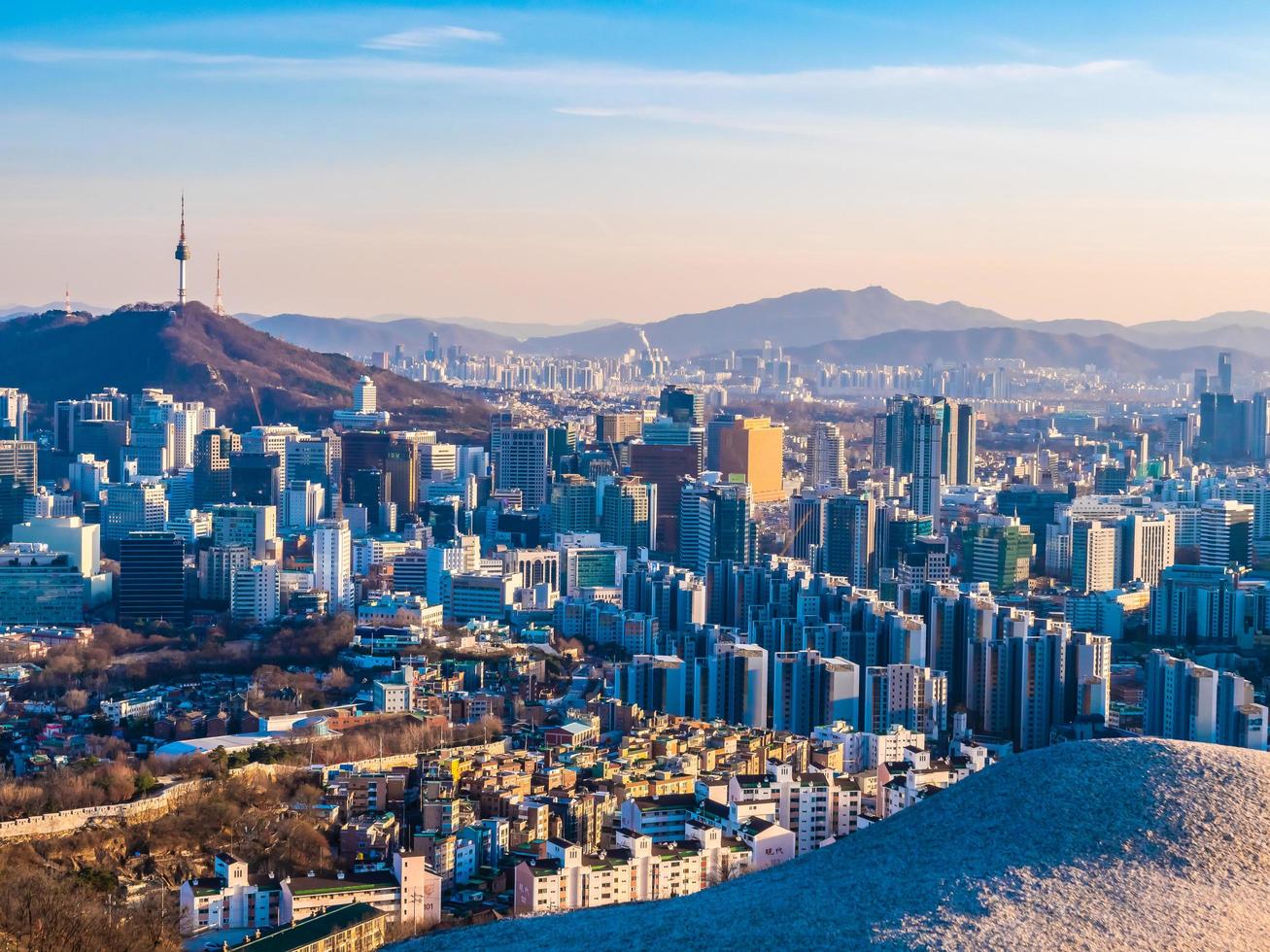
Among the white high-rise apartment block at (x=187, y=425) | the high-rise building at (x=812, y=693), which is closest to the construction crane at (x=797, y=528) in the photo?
the high-rise building at (x=812, y=693)

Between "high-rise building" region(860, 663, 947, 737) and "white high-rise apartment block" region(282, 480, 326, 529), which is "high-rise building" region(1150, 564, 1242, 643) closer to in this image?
"high-rise building" region(860, 663, 947, 737)

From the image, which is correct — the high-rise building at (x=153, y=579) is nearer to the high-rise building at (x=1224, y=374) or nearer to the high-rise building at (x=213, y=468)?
the high-rise building at (x=213, y=468)

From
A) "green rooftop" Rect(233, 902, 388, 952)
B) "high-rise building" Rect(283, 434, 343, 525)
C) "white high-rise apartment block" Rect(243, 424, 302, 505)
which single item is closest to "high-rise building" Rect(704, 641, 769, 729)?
"green rooftop" Rect(233, 902, 388, 952)

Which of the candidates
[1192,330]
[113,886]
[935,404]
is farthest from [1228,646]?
[1192,330]

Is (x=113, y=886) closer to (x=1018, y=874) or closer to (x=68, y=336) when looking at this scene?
(x=1018, y=874)

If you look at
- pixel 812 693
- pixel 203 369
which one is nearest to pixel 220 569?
pixel 812 693

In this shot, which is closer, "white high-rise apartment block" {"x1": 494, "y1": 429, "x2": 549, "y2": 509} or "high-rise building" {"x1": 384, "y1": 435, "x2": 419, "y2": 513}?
"high-rise building" {"x1": 384, "y1": 435, "x2": 419, "y2": 513}

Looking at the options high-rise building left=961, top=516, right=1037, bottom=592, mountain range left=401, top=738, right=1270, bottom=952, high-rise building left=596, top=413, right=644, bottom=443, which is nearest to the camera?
mountain range left=401, top=738, right=1270, bottom=952

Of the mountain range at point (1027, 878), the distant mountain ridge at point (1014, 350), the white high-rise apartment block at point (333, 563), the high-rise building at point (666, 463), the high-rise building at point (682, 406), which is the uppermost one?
the distant mountain ridge at point (1014, 350)
